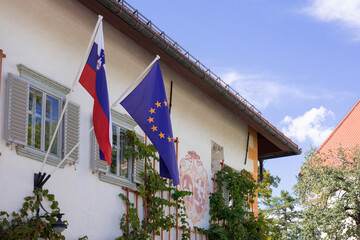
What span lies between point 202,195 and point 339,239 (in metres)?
13.4

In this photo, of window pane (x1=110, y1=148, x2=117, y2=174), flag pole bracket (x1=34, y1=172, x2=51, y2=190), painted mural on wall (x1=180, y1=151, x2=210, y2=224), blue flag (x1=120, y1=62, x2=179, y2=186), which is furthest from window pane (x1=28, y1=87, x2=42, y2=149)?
painted mural on wall (x1=180, y1=151, x2=210, y2=224)

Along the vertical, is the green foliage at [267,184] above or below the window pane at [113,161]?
above

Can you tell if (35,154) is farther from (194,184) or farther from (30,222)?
(194,184)

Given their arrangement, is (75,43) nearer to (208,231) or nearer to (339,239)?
(208,231)

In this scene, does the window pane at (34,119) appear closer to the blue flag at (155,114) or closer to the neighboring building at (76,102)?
the neighboring building at (76,102)

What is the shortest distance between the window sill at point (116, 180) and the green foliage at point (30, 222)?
1.52 m

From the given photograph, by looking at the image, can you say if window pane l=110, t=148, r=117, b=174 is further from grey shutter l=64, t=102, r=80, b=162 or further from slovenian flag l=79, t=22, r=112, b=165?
slovenian flag l=79, t=22, r=112, b=165

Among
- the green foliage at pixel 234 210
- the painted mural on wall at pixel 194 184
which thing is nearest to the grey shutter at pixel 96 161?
the painted mural on wall at pixel 194 184

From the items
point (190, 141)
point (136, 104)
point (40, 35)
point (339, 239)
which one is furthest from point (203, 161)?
point (339, 239)

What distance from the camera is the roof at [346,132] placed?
36.6 meters

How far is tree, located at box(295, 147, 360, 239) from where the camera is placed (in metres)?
26.5

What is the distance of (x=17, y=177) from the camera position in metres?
9.31

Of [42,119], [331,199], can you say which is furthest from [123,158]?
[331,199]

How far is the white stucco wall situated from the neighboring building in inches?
0.6
